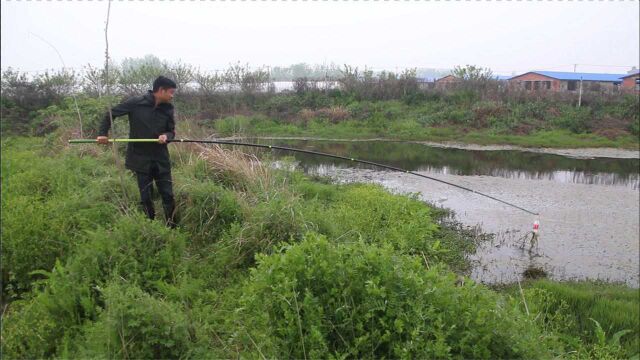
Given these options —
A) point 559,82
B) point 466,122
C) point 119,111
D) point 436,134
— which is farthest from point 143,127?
point 559,82

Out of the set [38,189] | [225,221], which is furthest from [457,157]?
[38,189]

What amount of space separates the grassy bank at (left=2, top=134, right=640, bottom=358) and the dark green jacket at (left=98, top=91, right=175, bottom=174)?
0.52 meters

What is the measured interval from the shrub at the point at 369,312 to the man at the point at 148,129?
2.25 metres

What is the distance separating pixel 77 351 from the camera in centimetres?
286

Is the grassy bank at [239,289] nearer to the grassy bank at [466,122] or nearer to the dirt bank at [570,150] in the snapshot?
the dirt bank at [570,150]

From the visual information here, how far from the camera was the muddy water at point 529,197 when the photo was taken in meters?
6.34

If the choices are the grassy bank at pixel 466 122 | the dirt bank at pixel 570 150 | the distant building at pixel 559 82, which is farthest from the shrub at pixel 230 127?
the distant building at pixel 559 82

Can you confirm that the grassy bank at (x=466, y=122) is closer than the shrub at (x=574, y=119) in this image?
Yes

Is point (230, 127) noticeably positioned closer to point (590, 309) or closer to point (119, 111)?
point (119, 111)

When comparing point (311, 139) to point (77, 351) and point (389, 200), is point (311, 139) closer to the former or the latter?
point (389, 200)

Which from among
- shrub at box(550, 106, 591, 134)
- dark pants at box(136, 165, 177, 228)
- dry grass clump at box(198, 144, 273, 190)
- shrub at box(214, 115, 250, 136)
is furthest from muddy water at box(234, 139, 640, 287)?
shrub at box(550, 106, 591, 134)

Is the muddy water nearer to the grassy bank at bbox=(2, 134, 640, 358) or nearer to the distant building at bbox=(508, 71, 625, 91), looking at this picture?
the grassy bank at bbox=(2, 134, 640, 358)

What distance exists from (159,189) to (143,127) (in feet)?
2.19

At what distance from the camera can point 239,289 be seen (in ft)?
12.3
